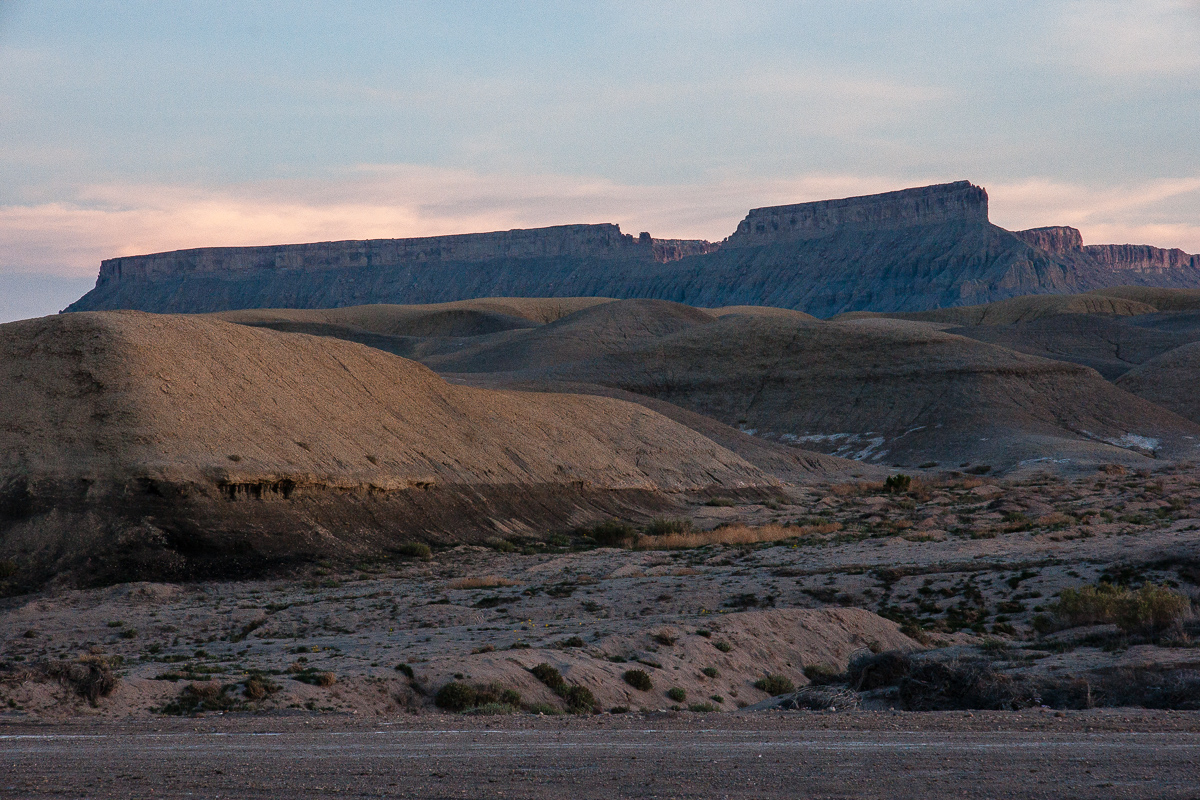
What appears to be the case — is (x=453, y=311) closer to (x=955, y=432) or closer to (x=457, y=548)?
(x=955, y=432)

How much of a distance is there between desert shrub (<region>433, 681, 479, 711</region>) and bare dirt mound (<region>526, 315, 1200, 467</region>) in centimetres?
5596

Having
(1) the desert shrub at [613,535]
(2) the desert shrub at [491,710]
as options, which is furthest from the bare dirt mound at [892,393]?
(2) the desert shrub at [491,710]

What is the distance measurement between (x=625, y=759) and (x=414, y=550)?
25060 millimetres

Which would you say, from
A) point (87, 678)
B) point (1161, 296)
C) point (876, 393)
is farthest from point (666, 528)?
point (1161, 296)

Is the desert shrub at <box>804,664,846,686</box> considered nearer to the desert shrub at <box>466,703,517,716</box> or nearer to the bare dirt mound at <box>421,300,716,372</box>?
the desert shrub at <box>466,703,517,716</box>

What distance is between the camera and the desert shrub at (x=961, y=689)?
1329 cm

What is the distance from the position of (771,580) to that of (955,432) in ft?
174

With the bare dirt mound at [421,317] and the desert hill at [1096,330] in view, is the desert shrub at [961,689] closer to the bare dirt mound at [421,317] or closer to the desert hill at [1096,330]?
the desert hill at [1096,330]

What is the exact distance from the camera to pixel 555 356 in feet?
365

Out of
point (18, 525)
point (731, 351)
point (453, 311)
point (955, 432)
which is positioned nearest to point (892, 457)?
point (955, 432)

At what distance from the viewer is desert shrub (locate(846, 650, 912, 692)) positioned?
48.3 feet

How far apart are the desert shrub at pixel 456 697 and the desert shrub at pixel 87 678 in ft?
13.5

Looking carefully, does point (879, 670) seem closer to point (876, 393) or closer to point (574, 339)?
point (876, 393)

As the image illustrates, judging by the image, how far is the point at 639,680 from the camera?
15.9 m
